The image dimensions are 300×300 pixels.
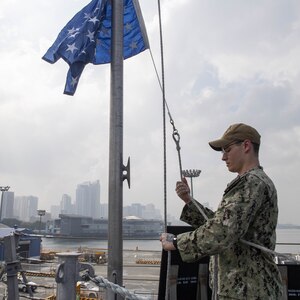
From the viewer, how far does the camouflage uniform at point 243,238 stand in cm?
169

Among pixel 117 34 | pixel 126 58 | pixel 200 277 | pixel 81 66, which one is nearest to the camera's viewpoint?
pixel 200 277

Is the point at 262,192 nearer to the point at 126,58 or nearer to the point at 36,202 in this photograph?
the point at 126,58

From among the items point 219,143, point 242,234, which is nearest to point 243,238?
point 242,234

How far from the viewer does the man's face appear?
6.42ft

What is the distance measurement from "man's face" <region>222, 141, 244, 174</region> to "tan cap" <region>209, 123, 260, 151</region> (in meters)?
0.03

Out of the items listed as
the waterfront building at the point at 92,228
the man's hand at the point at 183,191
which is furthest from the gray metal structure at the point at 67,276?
the waterfront building at the point at 92,228

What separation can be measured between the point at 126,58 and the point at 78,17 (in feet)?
2.97

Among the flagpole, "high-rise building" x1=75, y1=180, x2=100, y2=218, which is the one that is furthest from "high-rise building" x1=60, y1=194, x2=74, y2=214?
the flagpole

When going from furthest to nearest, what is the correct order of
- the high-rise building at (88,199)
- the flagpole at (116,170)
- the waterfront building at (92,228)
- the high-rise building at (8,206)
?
the high-rise building at (88,199) < the high-rise building at (8,206) < the waterfront building at (92,228) < the flagpole at (116,170)

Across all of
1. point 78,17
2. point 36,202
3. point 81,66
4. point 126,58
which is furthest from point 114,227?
point 36,202

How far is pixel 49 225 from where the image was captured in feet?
380

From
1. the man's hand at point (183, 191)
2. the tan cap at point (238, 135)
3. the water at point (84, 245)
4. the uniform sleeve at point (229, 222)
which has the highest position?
the tan cap at point (238, 135)

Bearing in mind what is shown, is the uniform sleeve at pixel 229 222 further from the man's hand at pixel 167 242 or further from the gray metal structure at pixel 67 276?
the gray metal structure at pixel 67 276

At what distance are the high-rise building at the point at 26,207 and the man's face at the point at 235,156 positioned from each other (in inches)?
6744
